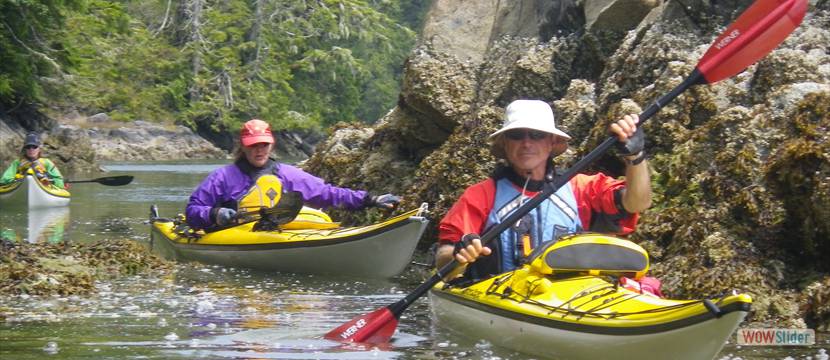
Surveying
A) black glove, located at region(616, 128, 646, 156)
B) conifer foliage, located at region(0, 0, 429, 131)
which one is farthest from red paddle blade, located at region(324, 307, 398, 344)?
conifer foliage, located at region(0, 0, 429, 131)

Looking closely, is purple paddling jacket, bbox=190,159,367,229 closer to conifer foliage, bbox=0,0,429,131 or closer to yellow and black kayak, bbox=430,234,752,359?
yellow and black kayak, bbox=430,234,752,359

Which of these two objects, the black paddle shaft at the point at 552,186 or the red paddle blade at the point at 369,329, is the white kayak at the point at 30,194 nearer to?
the red paddle blade at the point at 369,329

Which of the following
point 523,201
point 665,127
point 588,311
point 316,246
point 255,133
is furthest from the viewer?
point 255,133

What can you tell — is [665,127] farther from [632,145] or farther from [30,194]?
[30,194]

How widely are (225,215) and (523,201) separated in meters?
4.36

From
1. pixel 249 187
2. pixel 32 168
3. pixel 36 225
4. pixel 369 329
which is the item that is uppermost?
pixel 249 187

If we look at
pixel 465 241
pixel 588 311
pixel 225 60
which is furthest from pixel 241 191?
pixel 225 60

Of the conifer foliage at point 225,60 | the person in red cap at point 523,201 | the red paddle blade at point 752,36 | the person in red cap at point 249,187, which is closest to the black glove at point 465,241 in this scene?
the person in red cap at point 523,201

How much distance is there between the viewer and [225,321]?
6.96m

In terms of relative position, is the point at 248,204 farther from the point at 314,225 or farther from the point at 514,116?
the point at 514,116

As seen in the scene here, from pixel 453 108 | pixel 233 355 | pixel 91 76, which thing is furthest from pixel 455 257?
pixel 91 76

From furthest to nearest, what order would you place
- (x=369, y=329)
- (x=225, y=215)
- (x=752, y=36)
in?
(x=225, y=215) < (x=369, y=329) < (x=752, y=36)

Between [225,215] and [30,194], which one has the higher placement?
[225,215]

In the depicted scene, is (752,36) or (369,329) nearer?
(752,36)
